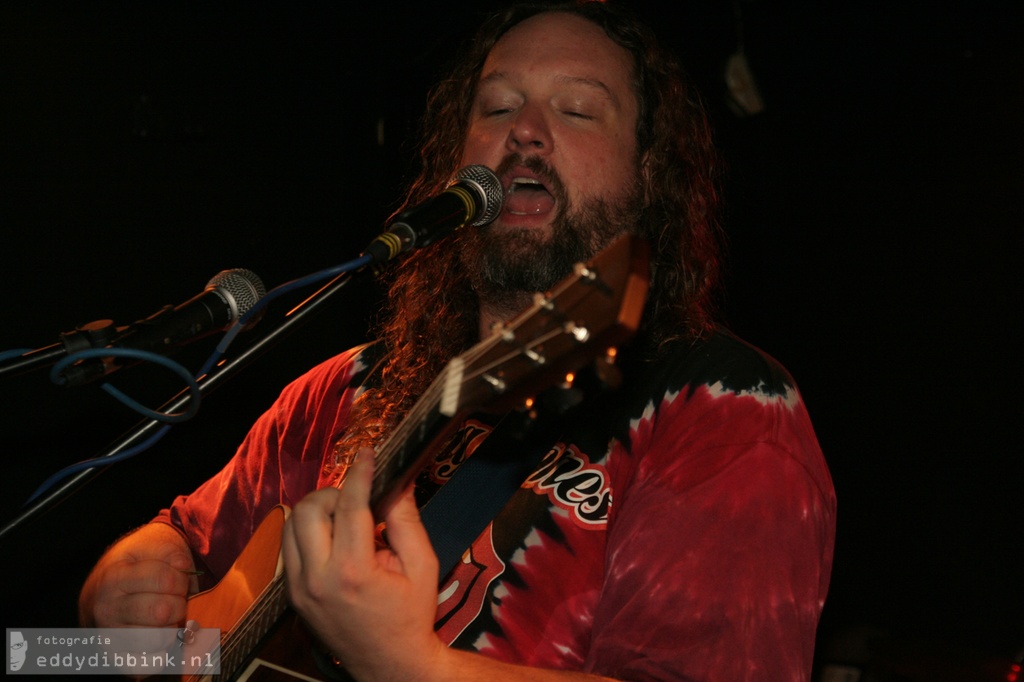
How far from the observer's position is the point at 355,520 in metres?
1.19

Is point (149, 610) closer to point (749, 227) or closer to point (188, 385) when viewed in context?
point (188, 385)

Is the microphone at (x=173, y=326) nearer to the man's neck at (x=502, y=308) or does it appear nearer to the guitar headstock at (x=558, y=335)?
the guitar headstock at (x=558, y=335)

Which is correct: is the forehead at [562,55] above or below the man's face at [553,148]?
above

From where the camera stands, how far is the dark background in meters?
2.55

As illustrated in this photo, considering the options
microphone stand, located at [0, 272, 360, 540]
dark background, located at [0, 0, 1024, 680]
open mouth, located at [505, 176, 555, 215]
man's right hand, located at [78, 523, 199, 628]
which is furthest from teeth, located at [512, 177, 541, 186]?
man's right hand, located at [78, 523, 199, 628]

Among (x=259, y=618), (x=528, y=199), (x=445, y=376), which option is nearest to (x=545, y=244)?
(x=528, y=199)

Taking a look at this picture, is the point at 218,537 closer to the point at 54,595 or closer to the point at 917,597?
the point at 54,595

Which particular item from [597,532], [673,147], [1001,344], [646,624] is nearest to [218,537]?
[597,532]

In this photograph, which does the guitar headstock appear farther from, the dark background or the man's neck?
the dark background

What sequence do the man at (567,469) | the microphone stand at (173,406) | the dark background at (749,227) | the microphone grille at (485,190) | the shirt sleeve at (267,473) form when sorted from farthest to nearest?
1. the dark background at (749,227)
2. the shirt sleeve at (267,473)
3. the microphone grille at (485,190)
4. the microphone stand at (173,406)
5. the man at (567,469)

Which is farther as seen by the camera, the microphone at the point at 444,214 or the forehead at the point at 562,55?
the forehead at the point at 562,55

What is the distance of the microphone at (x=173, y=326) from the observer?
1265 mm

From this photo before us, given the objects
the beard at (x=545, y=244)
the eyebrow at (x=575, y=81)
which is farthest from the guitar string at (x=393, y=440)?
the eyebrow at (x=575, y=81)

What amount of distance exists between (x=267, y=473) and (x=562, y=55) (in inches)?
51.3
